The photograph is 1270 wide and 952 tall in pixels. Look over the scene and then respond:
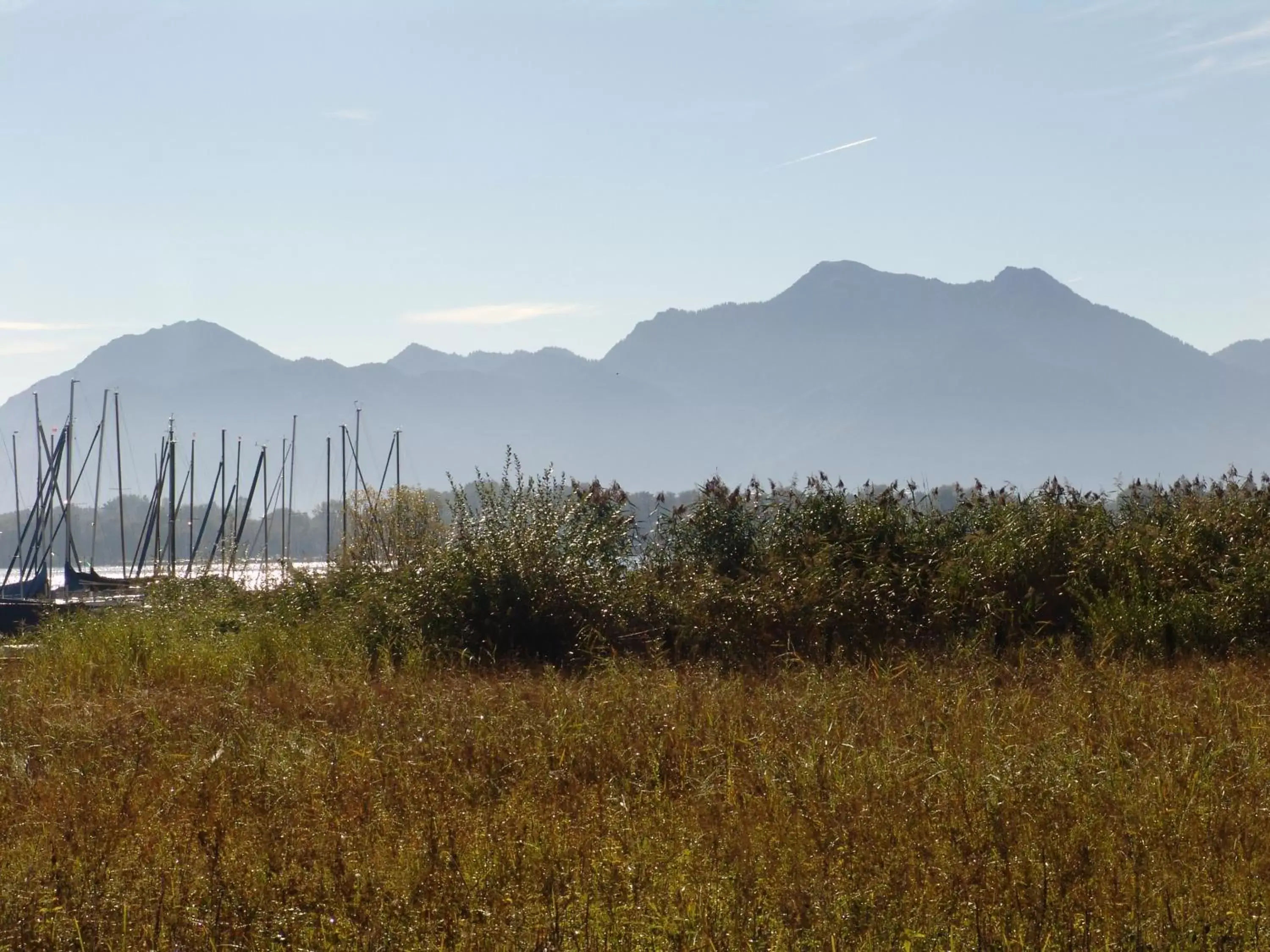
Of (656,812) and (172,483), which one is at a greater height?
(172,483)

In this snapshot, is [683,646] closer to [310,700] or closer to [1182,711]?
[310,700]

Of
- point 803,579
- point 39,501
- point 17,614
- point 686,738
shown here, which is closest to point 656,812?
point 686,738

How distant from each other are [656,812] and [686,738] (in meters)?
1.70

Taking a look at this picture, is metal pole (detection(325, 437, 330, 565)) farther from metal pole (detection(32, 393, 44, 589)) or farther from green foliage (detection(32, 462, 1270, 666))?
green foliage (detection(32, 462, 1270, 666))

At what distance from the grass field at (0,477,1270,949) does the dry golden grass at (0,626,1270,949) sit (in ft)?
0.09

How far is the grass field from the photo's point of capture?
537 centimetres

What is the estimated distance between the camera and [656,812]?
274 inches

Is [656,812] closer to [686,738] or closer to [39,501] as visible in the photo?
[686,738]

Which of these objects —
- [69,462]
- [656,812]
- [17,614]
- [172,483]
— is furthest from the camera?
[69,462]

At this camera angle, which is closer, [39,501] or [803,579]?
[803,579]

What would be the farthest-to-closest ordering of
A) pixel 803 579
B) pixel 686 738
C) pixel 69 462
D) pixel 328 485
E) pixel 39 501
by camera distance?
pixel 328 485 → pixel 69 462 → pixel 39 501 → pixel 803 579 → pixel 686 738

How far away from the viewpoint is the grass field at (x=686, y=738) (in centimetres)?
537

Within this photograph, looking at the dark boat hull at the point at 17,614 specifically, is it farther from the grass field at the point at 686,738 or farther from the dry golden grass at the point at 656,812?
the dry golden grass at the point at 656,812

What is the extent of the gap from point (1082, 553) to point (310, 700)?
818cm
